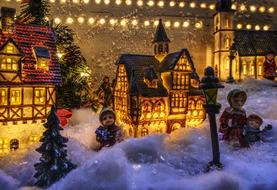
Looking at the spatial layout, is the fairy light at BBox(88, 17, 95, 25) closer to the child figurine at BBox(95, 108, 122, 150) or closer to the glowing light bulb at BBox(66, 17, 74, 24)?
the glowing light bulb at BBox(66, 17, 74, 24)

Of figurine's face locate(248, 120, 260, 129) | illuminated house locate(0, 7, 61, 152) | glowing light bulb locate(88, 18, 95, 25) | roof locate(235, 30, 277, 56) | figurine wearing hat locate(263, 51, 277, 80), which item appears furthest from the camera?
glowing light bulb locate(88, 18, 95, 25)

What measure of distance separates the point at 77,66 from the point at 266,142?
24.8 ft

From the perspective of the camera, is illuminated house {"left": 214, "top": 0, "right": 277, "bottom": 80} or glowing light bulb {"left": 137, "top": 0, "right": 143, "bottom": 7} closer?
illuminated house {"left": 214, "top": 0, "right": 277, "bottom": 80}

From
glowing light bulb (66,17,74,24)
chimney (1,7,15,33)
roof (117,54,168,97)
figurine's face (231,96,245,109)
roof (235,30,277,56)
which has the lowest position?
figurine's face (231,96,245,109)

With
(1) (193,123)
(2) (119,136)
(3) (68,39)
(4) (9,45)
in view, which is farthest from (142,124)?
(3) (68,39)

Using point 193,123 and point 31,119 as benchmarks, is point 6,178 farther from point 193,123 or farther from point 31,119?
point 193,123

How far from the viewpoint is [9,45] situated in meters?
8.57

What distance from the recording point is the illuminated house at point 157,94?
29.5ft

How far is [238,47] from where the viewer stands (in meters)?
20.8

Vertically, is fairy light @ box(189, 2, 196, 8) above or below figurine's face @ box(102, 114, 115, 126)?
above

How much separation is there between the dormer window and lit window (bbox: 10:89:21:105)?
90 cm

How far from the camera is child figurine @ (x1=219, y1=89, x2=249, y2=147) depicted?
324 inches

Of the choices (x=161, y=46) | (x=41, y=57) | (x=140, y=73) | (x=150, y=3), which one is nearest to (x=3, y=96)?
(x=41, y=57)

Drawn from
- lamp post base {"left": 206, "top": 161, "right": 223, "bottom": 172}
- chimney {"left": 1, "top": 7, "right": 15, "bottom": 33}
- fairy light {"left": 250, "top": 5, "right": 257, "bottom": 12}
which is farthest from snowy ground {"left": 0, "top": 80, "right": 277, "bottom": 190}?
fairy light {"left": 250, "top": 5, "right": 257, "bottom": 12}
